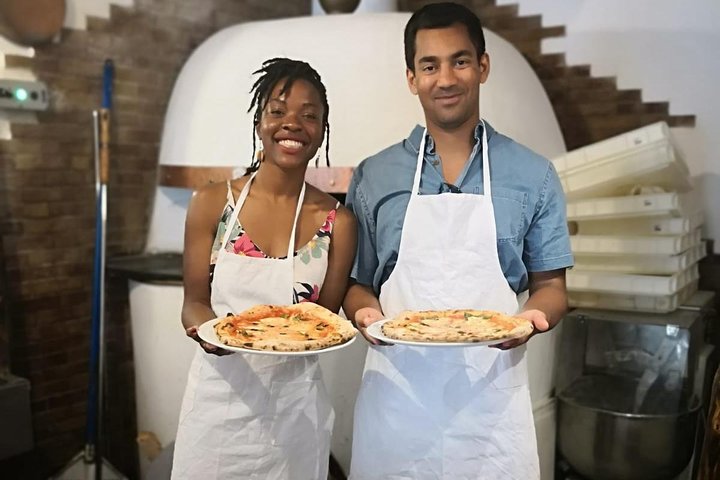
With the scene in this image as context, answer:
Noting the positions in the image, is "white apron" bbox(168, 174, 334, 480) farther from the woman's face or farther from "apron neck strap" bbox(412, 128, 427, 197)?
"apron neck strap" bbox(412, 128, 427, 197)

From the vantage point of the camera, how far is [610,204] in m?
2.11

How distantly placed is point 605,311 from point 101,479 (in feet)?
5.75

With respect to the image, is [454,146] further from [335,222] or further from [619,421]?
[619,421]

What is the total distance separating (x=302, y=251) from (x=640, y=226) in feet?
3.93

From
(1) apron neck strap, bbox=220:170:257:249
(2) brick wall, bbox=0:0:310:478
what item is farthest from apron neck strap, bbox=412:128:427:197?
(2) brick wall, bbox=0:0:310:478

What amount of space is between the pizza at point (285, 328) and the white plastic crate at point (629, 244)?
1.03 m

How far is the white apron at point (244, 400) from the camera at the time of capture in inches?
55.9

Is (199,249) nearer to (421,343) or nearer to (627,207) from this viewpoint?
(421,343)

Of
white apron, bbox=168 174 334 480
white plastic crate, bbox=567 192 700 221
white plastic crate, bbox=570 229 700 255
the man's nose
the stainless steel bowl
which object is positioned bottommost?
the stainless steel bowl

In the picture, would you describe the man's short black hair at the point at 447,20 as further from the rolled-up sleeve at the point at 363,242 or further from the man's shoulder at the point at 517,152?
the rolled-up sleeve at the point at 363,242

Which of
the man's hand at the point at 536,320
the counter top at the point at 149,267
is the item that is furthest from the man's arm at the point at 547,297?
the counter top at the point at 149,267

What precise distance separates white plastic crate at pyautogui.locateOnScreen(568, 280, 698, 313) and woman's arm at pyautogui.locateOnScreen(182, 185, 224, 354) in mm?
1265

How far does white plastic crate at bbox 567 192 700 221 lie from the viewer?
6.75ft

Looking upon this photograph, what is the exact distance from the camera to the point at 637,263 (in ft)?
Answer: 7.04
